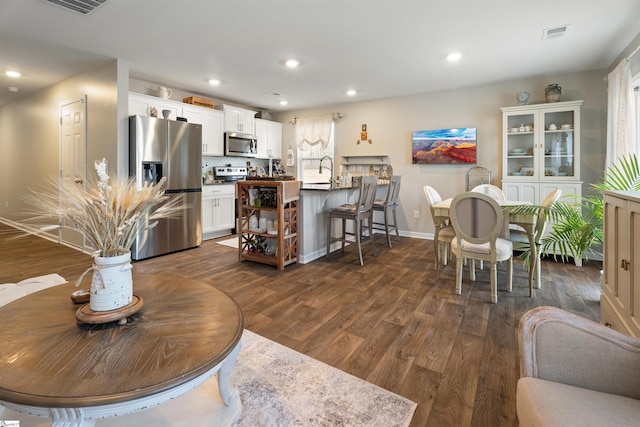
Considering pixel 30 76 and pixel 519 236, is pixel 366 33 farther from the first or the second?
pixel 30 76

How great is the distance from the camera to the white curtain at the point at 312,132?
6.26 m

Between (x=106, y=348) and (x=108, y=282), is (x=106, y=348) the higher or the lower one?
the lower one

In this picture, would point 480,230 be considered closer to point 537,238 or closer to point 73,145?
point 537,238

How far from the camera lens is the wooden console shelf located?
3.55 meters

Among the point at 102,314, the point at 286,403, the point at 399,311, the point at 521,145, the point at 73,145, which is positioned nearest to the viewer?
the point at 102,314

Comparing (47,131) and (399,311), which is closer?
(399,311)

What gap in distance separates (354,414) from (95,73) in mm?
4998

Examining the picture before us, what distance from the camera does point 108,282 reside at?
1.13 meters

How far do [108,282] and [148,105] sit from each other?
4112 mm

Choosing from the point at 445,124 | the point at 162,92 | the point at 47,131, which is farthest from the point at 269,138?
the point at 47,131

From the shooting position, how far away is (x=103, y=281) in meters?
1.13

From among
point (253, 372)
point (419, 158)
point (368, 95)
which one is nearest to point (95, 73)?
point (368, 95)

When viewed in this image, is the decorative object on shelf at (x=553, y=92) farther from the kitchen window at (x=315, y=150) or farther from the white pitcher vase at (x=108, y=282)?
the white pitcher vase at (x=108, y=282)

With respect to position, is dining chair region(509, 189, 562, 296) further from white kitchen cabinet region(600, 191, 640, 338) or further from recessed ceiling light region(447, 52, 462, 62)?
recessed ceiling light region(447, 52, 462, 62)
